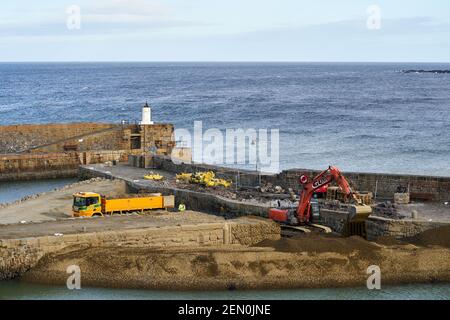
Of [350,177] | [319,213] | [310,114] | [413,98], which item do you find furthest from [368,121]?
[319,213]

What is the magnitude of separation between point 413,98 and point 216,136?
158 ft

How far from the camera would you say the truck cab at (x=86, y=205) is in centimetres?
3294

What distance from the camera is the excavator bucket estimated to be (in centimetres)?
3058

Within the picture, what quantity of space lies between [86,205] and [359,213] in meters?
9.69

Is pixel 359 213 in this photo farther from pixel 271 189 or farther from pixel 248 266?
pixel 271 189

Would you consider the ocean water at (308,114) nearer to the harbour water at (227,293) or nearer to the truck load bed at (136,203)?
the truck load bed at (136,203)

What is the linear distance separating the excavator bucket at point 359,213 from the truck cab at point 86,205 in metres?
9.13

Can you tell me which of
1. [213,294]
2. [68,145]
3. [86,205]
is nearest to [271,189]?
[86,205]

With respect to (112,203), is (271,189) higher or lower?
lower

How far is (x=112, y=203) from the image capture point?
110 ft

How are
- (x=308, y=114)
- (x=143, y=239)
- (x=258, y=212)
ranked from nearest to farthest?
(x=143, y=239) < (x=258, y=212) < (x=308, y=114)

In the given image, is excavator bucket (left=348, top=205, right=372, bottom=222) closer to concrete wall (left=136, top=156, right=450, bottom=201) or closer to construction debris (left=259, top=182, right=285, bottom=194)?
concrete wall (left=136, top=156, right=450, bottom=201)

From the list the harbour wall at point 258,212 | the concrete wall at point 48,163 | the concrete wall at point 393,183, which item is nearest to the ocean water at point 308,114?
the concrete wall at point 48,163

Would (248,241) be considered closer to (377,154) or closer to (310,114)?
(377,154)
